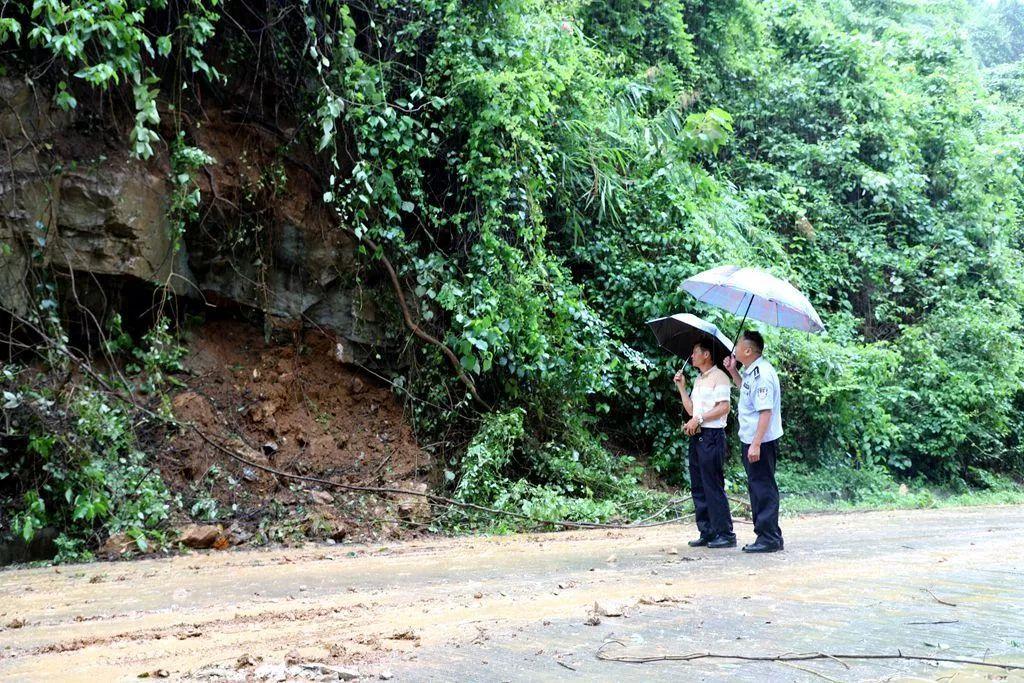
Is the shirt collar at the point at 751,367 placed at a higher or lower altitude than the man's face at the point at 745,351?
lower

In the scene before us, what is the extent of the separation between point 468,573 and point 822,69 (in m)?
15.8

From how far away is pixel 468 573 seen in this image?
6.17 metres

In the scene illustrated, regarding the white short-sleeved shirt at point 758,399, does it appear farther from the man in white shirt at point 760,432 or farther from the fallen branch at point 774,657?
the fallen branch at point 774,657

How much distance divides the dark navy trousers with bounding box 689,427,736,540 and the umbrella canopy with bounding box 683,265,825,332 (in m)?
1.15

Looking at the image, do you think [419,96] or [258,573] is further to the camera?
[419,96]

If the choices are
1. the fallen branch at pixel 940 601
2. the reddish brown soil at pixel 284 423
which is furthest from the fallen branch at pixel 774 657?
the reddish brown soil at pixel 284 423

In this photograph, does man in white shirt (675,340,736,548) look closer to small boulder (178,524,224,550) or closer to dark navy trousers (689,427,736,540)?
dark navy trousers (689,427,736,540)

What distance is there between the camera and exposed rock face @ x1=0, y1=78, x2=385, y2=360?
849cm

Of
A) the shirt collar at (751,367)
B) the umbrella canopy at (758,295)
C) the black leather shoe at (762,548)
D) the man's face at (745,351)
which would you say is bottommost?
the black leather shoe at (762,548)

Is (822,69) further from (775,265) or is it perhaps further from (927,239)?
(775,265)

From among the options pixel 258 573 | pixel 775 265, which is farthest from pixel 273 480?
pixel 775 265

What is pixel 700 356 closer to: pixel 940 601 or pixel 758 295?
pixel 758 295

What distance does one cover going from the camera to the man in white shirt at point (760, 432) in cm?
703

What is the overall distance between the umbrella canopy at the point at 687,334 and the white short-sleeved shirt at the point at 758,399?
433mm
